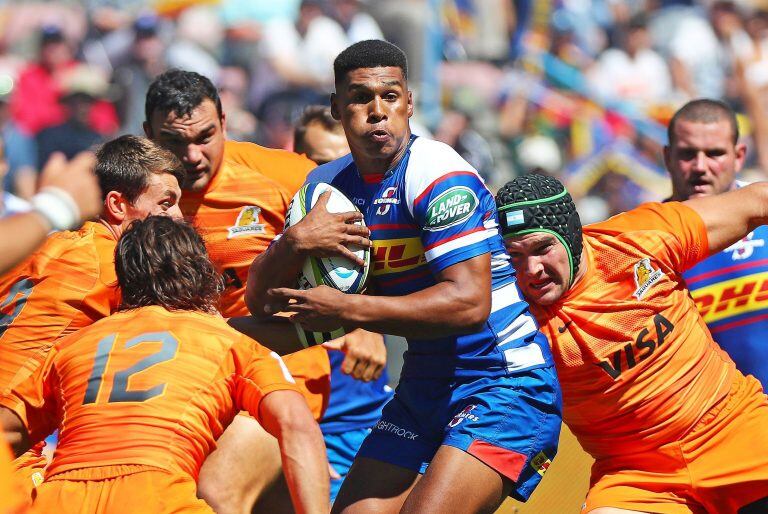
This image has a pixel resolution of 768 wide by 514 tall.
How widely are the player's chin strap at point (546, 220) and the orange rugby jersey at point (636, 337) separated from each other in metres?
0.25

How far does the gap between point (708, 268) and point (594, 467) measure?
56.6 inches

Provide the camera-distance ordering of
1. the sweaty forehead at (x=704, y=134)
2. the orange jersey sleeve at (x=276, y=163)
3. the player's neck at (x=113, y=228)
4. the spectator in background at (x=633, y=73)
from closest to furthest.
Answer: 1. the player's neck at (x=113, y=228)
2. the orange jersey sleeve at (x=276, y=163)
3. the sweaty forehead at (x=704, y=134)
4. the spectator in background at (x=633, y=73)

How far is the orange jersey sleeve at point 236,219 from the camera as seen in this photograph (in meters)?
5.92

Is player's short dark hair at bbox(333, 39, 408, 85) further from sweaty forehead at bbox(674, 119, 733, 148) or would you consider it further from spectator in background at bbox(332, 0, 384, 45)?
spectator in background at bbox(332, 0, 384, 45)

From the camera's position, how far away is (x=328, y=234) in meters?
4.06

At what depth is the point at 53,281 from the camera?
4.80 meters

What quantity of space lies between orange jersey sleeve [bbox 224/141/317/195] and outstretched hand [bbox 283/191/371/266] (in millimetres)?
1932

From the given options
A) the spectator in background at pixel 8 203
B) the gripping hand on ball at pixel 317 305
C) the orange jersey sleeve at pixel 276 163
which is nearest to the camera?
the gripping hand on ball at pixel 317 305

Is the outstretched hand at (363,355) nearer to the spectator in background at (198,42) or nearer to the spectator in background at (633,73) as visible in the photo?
the spectator in background at (198,42)

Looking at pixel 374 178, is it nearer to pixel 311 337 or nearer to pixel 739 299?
pixel 311 337

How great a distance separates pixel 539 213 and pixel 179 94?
2283 mm

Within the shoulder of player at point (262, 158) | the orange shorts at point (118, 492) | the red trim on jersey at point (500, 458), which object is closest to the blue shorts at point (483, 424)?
the red trim on jersey at point (500, 458)

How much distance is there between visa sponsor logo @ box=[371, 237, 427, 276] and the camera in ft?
13.6

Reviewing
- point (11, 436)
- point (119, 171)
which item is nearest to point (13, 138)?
point (119, 171)
